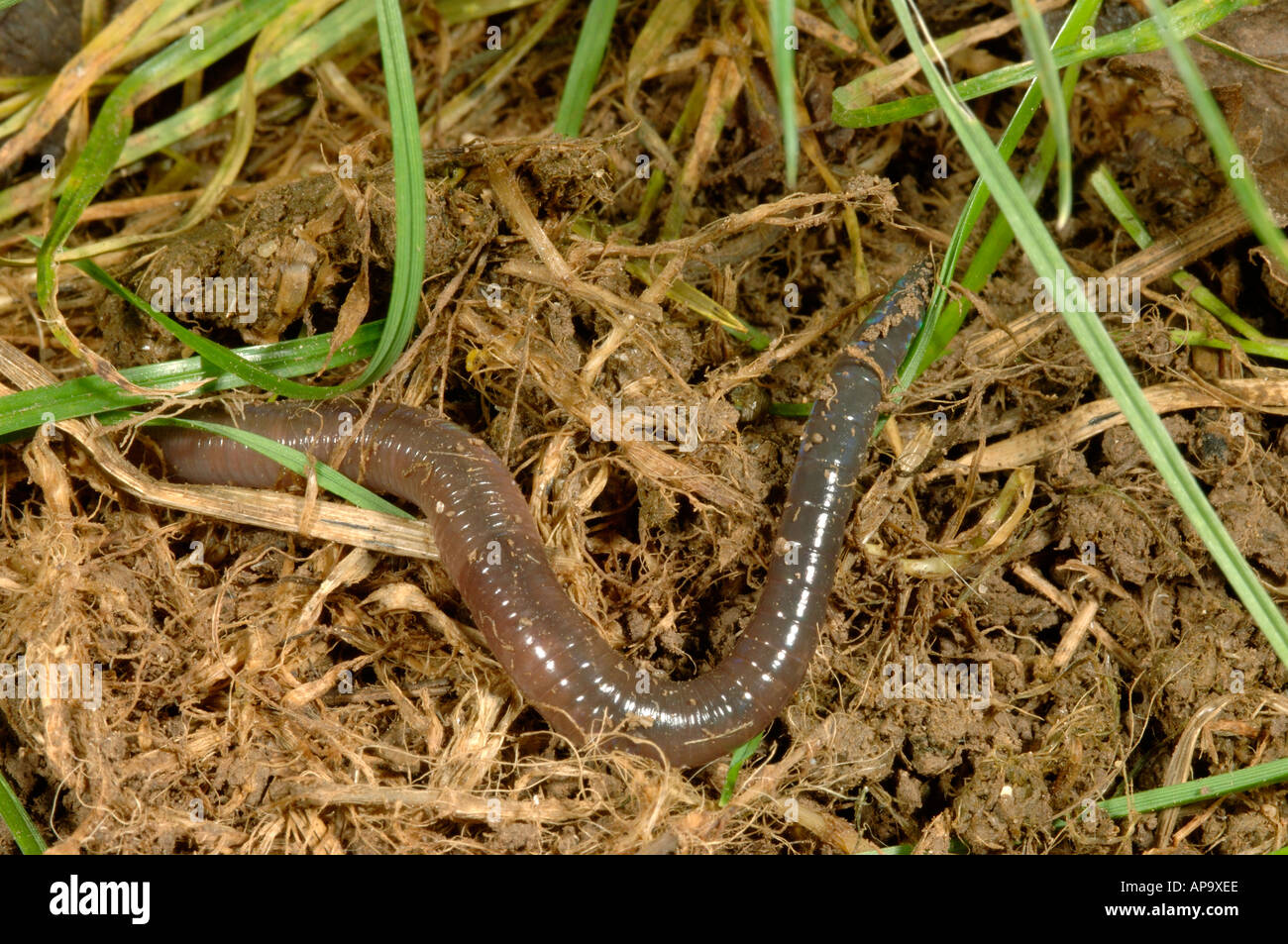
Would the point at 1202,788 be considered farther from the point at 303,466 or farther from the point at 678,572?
the point at 303,466

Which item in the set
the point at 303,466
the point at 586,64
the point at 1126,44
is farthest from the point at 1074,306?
the point at 303,466

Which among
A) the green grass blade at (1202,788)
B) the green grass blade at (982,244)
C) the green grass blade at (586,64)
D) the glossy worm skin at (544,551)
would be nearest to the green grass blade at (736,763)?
the glossy worm skin at (544,551)

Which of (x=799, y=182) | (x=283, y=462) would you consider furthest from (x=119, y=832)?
(x=799, y=182)

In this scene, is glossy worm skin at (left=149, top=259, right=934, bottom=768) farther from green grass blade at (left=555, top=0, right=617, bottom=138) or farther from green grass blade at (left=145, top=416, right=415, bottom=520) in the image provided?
green grass blade at (left=555, top=0, right=617, bottom=138)

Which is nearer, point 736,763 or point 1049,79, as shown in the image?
point 1049,79

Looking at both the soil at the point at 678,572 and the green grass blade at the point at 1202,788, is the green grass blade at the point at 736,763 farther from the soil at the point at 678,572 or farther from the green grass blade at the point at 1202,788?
the green grass blade at the point at 1202,788
